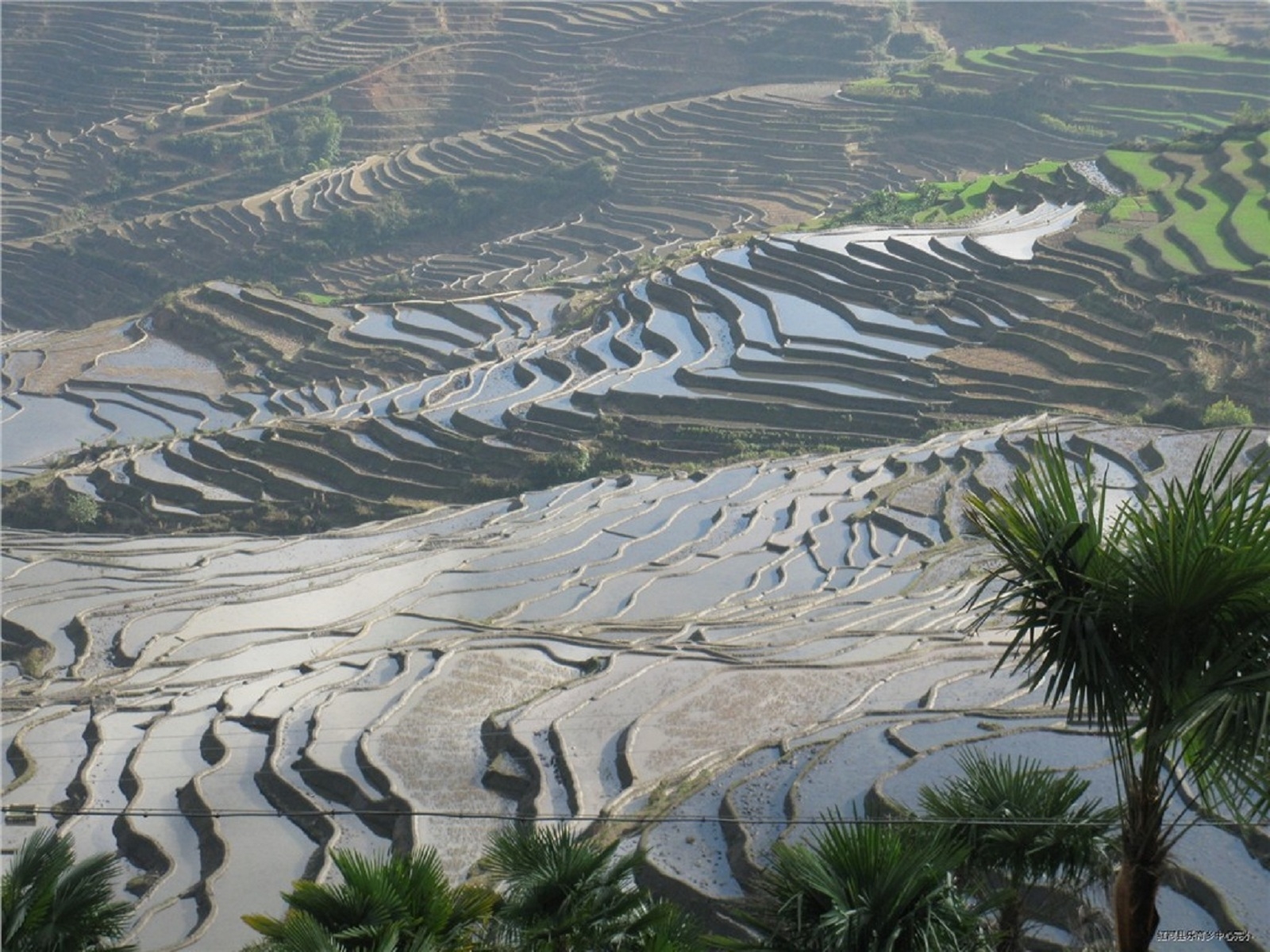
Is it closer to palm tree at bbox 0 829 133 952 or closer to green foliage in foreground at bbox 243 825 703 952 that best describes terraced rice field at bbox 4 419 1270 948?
green foliage in foreground at bbox 243 825 703 952

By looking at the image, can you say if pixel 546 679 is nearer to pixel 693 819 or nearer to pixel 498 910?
pixel 693 819

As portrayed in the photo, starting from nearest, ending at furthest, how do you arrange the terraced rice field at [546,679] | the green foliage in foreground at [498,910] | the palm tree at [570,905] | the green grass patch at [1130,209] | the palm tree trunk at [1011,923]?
the green foliage in foreground at [498,910] < the palm tree at [570,905] < the palm tree trunk at [1011,923] < the terraced rice field at [546,679] < the green grass patch at [1130,209]

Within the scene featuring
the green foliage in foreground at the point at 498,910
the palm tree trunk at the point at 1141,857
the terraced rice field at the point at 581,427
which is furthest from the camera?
the terraced rice field at the point at 581,427

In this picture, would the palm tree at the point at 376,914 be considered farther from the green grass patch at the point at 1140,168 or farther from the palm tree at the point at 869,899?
the green grass patch at the point at 1140,168

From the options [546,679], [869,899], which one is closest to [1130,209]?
[546,679]

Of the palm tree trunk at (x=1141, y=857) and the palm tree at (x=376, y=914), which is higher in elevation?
the palm tree trunk at (x=1141, y=857)

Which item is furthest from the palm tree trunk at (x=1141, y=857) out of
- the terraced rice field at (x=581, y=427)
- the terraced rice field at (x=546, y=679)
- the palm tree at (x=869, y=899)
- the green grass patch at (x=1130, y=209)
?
the green grass patch at (x=1130, y=209)

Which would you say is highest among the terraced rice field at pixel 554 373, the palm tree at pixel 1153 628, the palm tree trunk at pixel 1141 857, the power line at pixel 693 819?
the palm tree at pixel 1153 628
